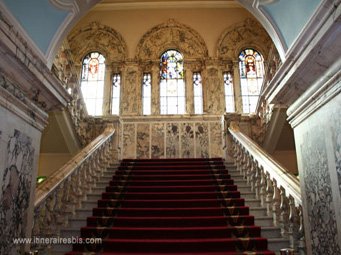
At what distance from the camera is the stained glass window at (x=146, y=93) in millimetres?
13048

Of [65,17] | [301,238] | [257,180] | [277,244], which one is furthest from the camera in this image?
[257,180]

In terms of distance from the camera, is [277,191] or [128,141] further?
[128,141]

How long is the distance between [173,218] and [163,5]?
10.9 meters

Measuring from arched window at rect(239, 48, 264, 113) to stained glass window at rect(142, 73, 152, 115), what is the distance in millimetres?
3822

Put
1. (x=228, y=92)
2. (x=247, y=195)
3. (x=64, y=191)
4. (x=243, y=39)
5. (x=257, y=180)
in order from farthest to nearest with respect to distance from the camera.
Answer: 1. (x=243, y=39)
2. (x=228, y=92)
3. (x=247, y=195)
4. (x=257, y=180)
5. (x=64, y=191)

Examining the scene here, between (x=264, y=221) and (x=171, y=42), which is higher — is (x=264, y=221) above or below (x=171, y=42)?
below

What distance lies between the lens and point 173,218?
211 inches

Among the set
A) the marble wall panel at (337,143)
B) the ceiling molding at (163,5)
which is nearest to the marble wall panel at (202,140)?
the ceiling molding at (163,5)

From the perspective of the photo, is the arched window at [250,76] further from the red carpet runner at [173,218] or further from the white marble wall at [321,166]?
the white marble wall at [321,166]

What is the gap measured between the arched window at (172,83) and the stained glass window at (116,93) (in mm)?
1770

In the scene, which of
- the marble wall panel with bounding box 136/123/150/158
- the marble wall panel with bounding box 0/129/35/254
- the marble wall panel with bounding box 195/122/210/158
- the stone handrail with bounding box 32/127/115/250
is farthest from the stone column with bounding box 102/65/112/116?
the marble wall panel with bounding box 0/129/35/254

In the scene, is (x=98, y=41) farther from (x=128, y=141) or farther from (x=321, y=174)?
(x=321, y=174)

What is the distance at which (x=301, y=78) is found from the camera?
11.0 ft

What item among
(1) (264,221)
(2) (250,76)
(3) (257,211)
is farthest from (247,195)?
(2) (250,76)
